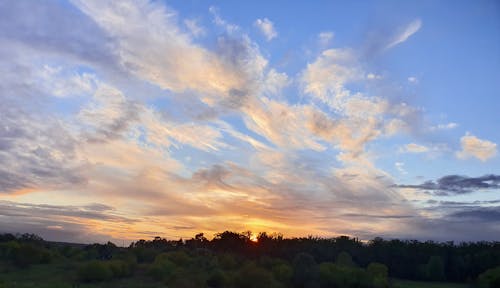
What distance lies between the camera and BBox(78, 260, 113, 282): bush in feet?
263

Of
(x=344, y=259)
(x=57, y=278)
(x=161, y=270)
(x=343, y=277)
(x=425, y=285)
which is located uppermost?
(x=344, y=259)

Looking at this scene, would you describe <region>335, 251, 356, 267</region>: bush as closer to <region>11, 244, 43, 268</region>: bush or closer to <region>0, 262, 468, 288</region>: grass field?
<region>0, 262, 468, 288</region>: grass field

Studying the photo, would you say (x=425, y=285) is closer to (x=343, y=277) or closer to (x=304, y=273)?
(x=343, y=277)

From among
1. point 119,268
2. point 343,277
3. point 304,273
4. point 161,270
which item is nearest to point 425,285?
point 343,277

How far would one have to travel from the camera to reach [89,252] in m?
122

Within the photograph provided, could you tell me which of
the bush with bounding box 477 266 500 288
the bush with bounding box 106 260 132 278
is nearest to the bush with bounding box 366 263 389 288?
the bush with bounding box 477 266 500 288

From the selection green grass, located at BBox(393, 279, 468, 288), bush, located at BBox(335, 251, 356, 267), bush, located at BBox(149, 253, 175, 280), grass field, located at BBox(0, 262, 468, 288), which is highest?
bush, located at BBox(335, 251, 356, 267)

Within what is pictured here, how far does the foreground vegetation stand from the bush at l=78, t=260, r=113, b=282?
15cm

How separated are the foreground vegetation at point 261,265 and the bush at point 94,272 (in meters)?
0.15

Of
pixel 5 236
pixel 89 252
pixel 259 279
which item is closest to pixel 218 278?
pixel 259 279

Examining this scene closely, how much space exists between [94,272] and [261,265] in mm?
30691

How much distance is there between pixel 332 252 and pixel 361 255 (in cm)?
747

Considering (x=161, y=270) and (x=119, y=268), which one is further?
(x=119, y=268)

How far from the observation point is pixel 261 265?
94562 mm
